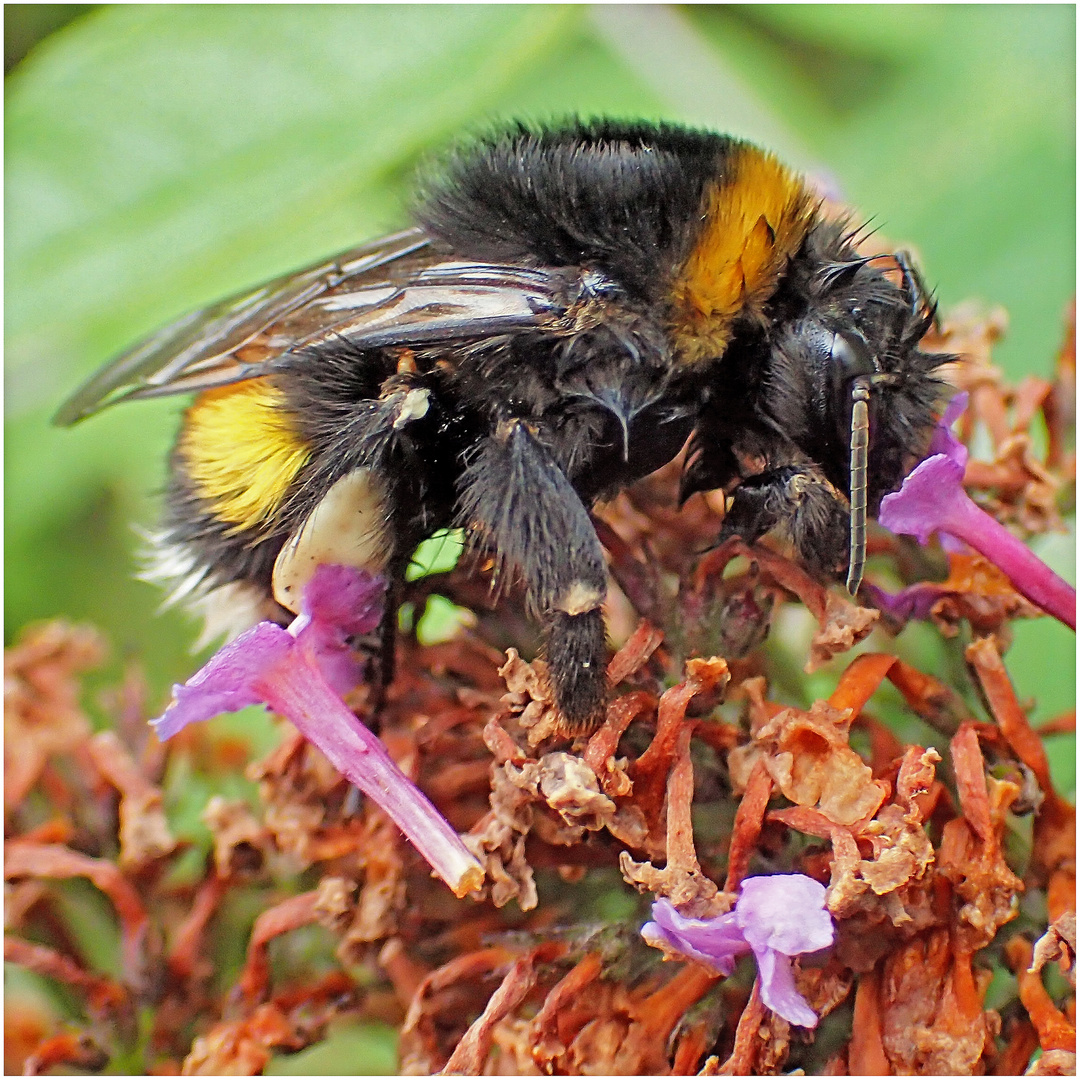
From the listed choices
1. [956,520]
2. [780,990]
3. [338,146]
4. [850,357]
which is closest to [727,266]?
[850,357]

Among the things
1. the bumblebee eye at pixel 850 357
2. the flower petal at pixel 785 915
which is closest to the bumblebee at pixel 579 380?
the bumblebee eye at pixel 850 357

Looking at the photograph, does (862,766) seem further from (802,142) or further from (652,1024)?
(802,142)

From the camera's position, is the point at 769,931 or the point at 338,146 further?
the point at 338,146

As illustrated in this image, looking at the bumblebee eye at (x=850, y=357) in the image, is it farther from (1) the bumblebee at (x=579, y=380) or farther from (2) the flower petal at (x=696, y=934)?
(2) the flower petal at (x=696, y=934)

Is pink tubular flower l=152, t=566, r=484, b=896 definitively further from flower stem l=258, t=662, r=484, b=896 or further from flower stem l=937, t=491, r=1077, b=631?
flower stem l=937, t=491, r=1077, b=631

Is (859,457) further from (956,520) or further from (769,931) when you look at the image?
(769,931)

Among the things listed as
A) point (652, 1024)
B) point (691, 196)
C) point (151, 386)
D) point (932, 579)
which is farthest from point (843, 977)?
point (151, 386)

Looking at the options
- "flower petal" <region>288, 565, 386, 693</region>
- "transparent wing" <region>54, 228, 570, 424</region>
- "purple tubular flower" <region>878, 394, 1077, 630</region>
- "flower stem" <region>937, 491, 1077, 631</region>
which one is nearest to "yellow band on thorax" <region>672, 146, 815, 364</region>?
"transparent wing" <region>54, 228, 570, 424</region>
